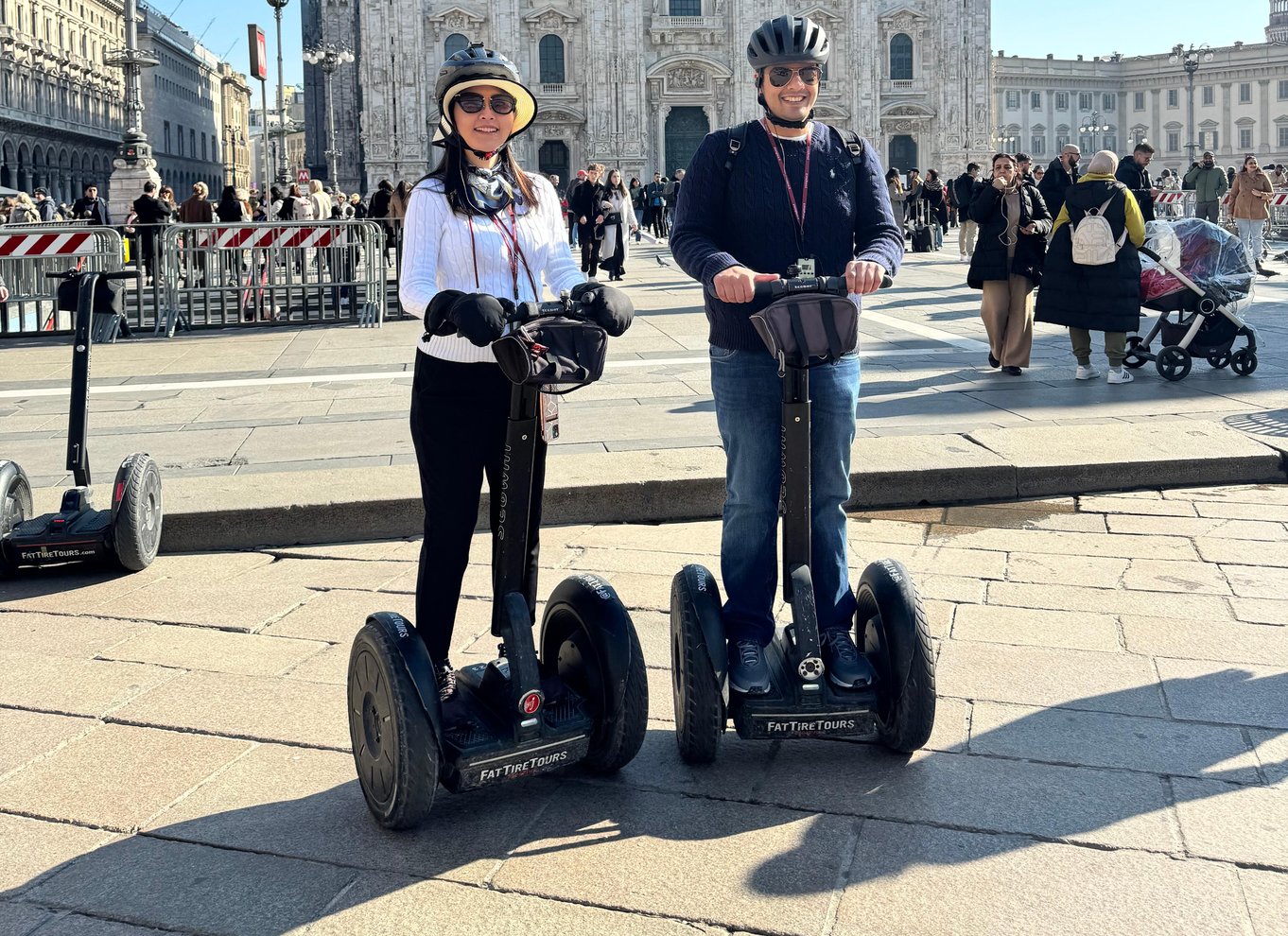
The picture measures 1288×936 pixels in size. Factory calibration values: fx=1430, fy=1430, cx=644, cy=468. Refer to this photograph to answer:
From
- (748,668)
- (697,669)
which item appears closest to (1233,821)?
(748,668)

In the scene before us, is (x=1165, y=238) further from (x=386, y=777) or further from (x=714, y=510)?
(x=386, y=777)

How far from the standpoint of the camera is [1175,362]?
924 cm

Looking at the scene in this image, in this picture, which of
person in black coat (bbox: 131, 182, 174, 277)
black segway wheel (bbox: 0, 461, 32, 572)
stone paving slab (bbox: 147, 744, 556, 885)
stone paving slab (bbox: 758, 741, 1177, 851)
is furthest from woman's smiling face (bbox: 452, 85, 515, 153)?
person in black coat (bbox: 131, 182, 174, 277)

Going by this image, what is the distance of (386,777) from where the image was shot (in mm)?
2871

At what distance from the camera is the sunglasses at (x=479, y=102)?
9.99 feet

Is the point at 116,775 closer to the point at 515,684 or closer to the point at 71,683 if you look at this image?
the point at 71,683

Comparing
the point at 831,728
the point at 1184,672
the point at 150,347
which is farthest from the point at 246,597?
the point at 150,347

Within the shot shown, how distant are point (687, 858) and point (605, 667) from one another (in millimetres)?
441

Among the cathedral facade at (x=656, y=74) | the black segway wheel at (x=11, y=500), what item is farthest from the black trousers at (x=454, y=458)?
the cathedral facade at (x=656, y=74)

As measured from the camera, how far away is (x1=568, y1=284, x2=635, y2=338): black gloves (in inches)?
111

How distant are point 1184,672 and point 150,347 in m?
10.8

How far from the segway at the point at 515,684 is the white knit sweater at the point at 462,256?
0.84 feet

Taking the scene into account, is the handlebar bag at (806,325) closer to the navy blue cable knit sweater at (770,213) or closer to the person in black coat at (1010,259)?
the navy blue cable knit sweater at (770,213)

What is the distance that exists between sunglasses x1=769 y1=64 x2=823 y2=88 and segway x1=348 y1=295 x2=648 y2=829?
0.79 metres
